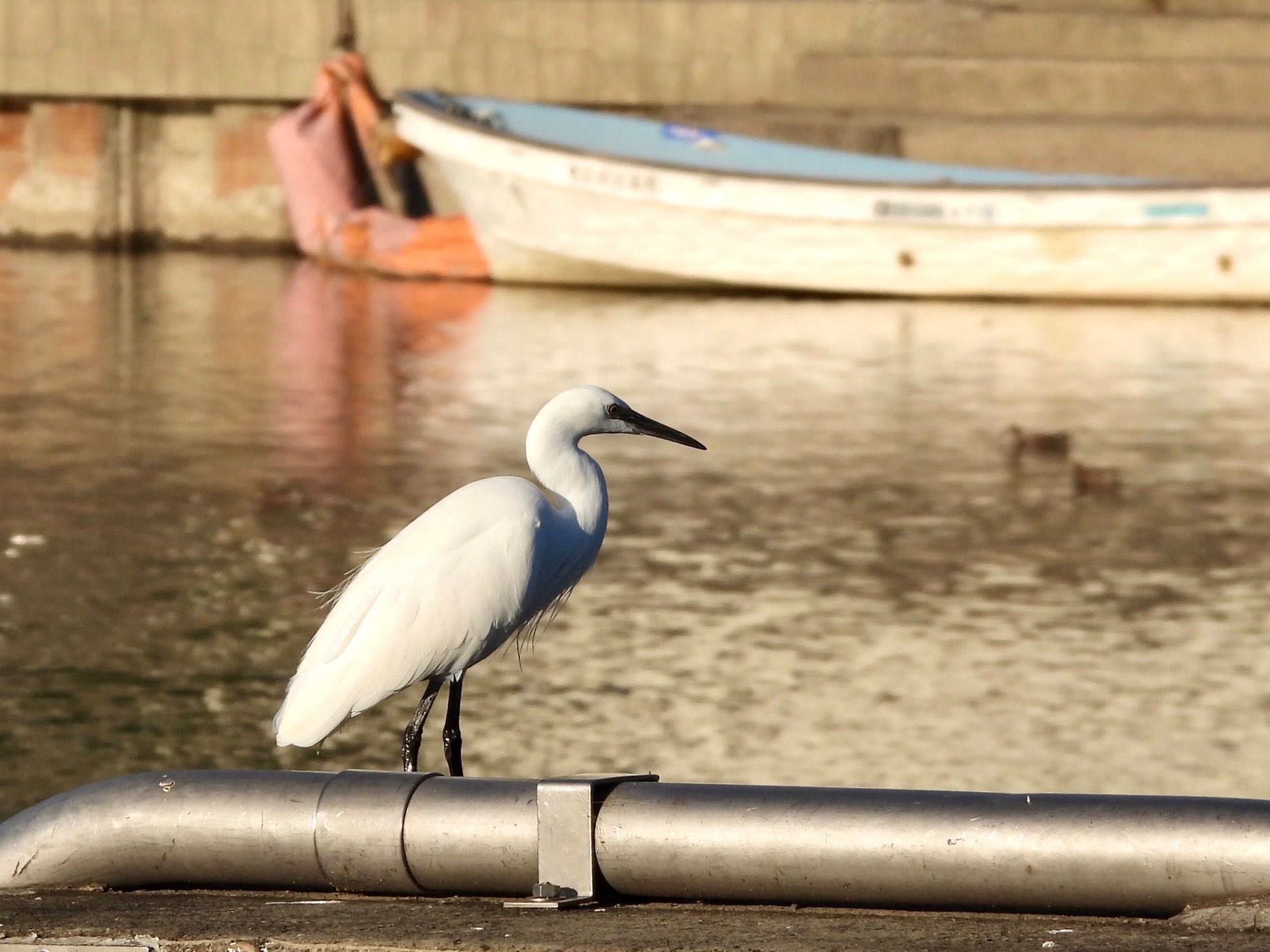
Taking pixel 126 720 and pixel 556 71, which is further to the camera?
pixel 556 71

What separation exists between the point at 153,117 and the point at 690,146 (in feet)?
16.4

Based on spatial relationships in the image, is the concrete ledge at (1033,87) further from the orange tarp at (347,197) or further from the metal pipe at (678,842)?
the metal pipe at (678,842)

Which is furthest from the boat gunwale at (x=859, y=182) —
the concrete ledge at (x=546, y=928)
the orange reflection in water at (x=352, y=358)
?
the concrete ledge at (x=546, y=928)

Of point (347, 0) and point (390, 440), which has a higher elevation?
point (347, 0)

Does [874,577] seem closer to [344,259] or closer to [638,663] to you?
[638,663]

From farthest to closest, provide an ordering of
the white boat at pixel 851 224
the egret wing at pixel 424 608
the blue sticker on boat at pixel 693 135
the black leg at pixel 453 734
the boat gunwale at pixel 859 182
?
the blue sticker on boat at pixel 693 135 → the white boat at pixel 851 224 → the boat gunwale at pixel 859 182 → the black leg at pixel 453 734 → the egret wing at pixel 424 608

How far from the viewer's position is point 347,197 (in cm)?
1958

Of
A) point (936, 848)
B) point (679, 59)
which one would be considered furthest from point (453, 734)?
point (679, 59)

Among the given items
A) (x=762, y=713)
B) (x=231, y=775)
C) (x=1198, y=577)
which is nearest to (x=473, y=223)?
(x=1198, y=577)

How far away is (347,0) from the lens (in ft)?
63.6

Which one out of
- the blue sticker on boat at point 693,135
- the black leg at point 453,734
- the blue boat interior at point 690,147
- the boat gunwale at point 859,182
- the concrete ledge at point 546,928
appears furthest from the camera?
the blue sticker on boat at point 693,135

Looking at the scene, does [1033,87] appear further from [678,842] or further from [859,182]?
[678,842]

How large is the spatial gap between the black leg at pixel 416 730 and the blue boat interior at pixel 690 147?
12134 millimetres

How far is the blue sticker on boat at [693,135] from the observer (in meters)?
18.5
